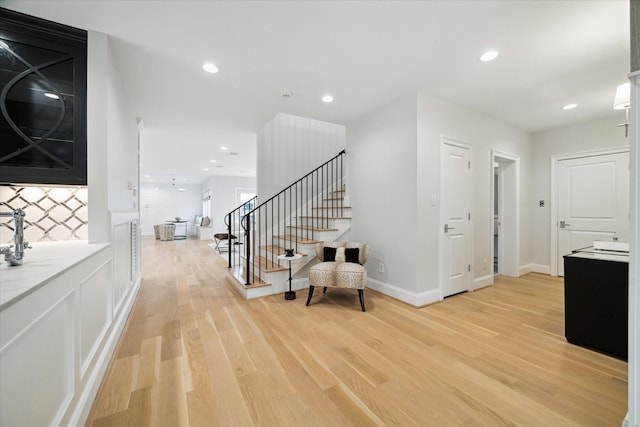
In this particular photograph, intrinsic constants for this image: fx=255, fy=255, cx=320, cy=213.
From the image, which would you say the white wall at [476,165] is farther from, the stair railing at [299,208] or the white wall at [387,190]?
the stair railing at [299,208]

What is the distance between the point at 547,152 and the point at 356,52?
4416mm

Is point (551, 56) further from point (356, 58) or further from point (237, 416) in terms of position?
point (237, 416)

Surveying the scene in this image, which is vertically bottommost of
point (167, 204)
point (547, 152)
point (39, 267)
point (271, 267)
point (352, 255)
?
point (271, 267)

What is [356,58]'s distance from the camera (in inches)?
94.2

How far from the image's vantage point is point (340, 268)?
309 cm

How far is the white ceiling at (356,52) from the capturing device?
71.4 inches

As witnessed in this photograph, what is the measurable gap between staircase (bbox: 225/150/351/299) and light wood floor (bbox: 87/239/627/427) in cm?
56

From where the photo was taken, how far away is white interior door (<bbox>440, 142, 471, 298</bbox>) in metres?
3.33

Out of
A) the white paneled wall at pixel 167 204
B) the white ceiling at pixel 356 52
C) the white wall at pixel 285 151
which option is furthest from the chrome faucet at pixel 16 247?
the white paneled wall at pixel 167 204

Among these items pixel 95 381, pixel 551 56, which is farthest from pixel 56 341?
pixel 551 56

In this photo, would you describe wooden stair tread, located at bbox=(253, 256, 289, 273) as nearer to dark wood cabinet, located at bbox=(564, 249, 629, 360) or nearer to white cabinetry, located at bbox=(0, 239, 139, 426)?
white cabinetry, located at bbox=(0, 239, 139, 426)

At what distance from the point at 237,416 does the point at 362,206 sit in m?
2.96

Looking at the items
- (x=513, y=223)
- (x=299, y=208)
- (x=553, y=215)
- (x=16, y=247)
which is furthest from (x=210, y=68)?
(x=553, y=215)

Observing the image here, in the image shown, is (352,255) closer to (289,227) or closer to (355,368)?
(289,227)
